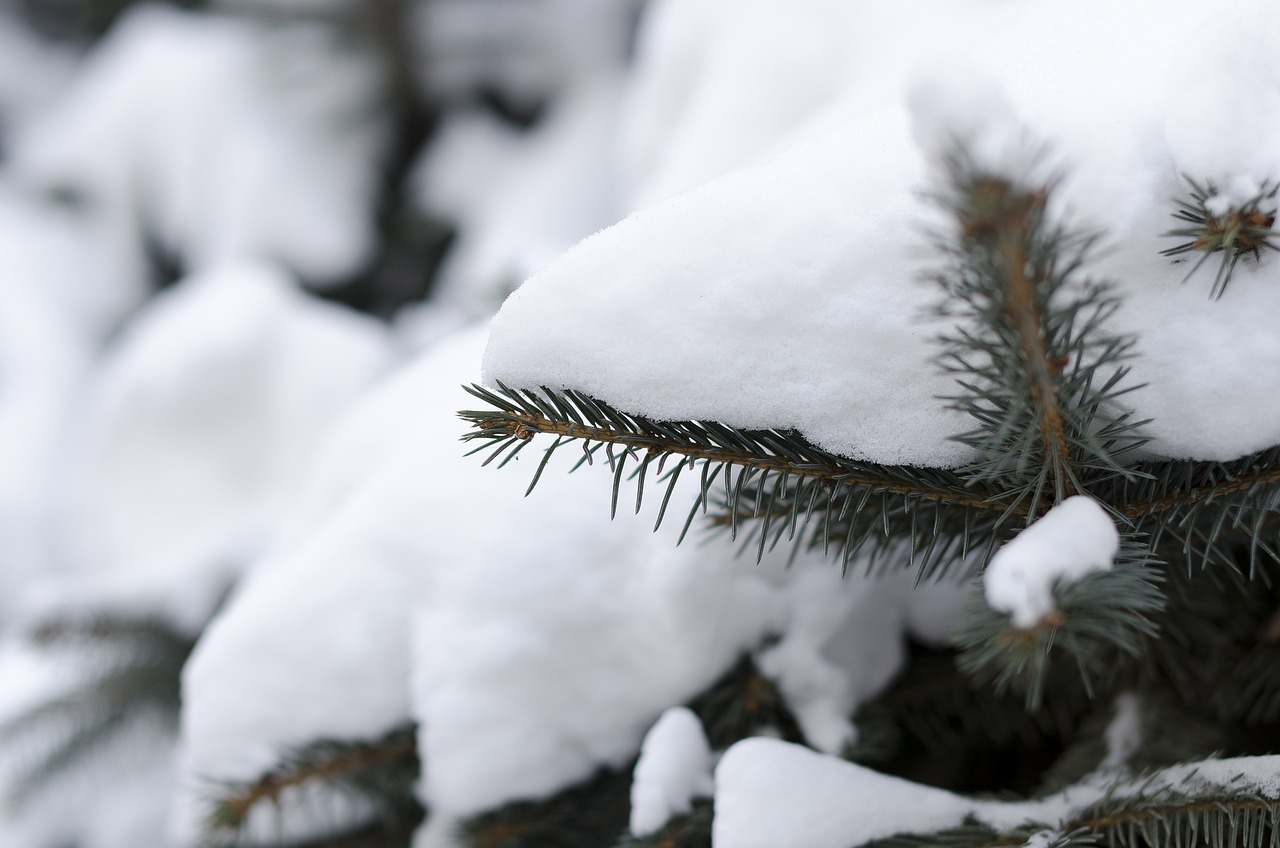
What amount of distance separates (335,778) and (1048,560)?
592mm

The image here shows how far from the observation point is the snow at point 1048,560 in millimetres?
332

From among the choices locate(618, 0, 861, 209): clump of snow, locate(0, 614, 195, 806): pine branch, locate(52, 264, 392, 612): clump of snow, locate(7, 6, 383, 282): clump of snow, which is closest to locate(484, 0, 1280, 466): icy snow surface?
locate(618, 0, 861, 209): clump of snow

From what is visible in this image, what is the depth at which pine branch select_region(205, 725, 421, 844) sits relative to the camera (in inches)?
26.3

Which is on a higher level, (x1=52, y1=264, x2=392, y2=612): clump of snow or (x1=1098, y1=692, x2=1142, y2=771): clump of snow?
(x1=52, y1=264, x2=392, y2=612): clump of snow

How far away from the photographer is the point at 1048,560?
1.14 feet

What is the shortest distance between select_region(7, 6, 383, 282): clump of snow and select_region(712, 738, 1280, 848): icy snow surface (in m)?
1.63

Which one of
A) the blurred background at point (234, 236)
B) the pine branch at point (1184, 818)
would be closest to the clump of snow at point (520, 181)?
the blurred background at point (234, 236)

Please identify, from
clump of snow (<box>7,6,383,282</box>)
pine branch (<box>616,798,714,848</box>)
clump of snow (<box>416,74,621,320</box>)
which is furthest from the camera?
clump of snow (<box>7,6,383,282</box>)

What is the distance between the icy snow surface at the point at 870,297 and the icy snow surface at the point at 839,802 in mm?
203

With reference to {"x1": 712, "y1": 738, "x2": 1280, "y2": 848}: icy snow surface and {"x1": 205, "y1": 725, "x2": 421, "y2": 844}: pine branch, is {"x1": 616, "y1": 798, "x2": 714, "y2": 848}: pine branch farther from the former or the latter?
{"x1": 205, "y1": 725, "x2": 421, "y2": 844}: pine branch

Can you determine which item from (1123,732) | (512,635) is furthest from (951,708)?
(512,635)

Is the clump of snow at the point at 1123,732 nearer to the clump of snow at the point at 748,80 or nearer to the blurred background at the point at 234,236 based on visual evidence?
the clump of snow at the point at 748,80

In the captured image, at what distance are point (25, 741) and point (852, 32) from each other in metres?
1.42

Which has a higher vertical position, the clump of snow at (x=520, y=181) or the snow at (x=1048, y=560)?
the clump of snow at (x=520, y=181)
